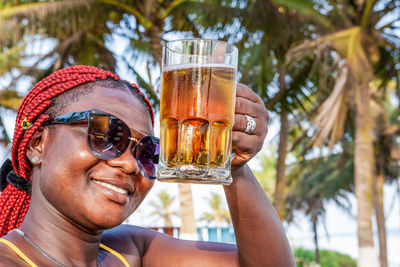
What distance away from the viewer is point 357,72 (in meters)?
11.4

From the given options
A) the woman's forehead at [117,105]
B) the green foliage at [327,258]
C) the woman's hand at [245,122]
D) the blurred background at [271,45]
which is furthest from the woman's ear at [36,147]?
the green foliage at [327,258]

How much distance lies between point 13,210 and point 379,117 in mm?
23447

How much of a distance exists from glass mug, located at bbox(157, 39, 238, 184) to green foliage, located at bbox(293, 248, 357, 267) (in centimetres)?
3625

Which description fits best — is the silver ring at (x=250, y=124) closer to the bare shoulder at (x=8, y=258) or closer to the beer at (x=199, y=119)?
the beer at (x=199, y=119)

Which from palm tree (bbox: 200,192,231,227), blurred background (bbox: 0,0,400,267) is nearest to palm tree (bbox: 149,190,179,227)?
palm tree (bbox: 200,192,231,227)

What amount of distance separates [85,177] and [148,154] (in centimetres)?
24

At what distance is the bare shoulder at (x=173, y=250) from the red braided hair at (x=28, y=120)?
1.32 feet

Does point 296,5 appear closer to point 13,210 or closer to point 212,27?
point 212,27

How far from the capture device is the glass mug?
154 centimetres

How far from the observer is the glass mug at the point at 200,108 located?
154 centimetres

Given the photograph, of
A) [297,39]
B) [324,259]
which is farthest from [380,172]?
[324,259]

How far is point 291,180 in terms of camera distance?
110 feet

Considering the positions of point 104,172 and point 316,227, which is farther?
point 316,227

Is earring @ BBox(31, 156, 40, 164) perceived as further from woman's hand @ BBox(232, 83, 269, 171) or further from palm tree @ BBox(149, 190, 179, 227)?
palm tree @ BBox(149, 190, 179, 227)
